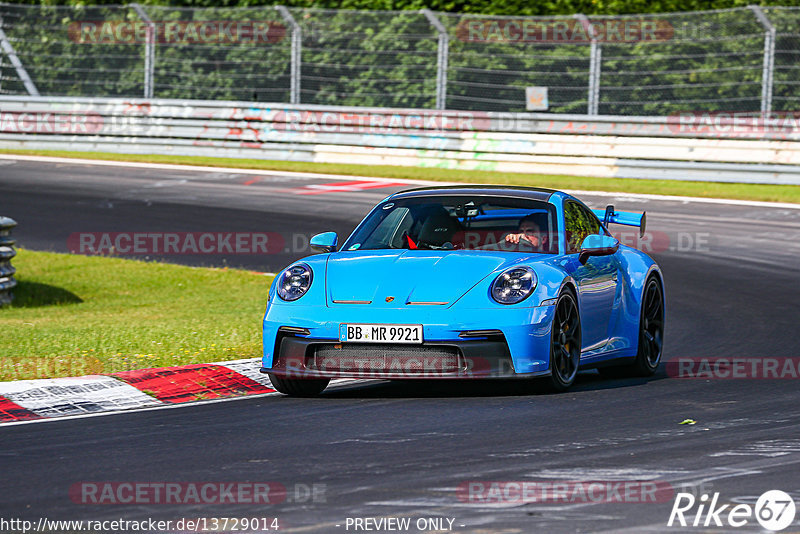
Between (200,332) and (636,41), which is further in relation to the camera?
(636,41)

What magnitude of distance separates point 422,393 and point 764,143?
14.1 metres

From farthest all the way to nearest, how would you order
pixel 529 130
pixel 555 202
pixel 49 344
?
pixel 529 130
pixel 49 344
pixel 555 202

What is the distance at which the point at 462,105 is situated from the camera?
78.2 feet

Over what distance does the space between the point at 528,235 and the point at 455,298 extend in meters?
1.18

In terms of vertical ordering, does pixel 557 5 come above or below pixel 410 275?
above

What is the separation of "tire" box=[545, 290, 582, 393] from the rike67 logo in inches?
106

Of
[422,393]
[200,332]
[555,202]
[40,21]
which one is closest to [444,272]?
[422,393]

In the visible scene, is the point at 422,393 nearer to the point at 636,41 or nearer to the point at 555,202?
the point at 555,202

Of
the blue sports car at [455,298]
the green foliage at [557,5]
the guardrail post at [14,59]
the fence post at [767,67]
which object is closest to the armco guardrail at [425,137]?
the fence post at [767,67]

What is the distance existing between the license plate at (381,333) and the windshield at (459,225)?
1.11 metres

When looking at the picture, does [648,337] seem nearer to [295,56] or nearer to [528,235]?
[528,235]

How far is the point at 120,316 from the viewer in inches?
500

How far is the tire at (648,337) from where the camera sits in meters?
9.48

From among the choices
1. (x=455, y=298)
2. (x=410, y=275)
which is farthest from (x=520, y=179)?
(x=455, y=298)
